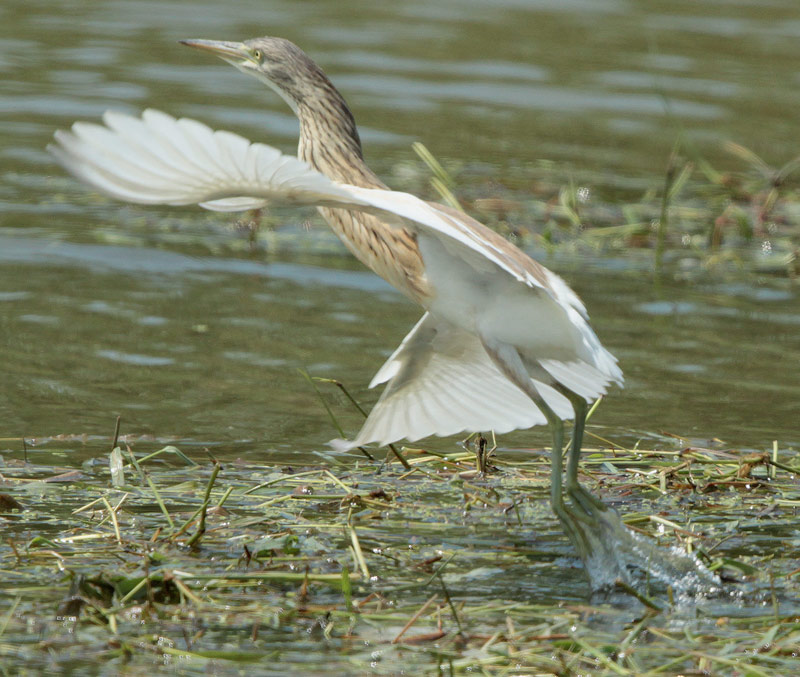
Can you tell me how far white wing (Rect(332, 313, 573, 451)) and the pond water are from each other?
740 mm

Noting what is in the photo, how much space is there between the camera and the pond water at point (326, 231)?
631cm

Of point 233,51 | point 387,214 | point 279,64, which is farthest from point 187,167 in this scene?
point 233,51

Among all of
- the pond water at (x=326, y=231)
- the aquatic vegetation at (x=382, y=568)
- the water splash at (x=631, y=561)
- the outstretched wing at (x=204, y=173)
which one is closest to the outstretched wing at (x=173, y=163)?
the outstretched wing at (x=204, y=173)

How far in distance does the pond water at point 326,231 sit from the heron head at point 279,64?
1.42m

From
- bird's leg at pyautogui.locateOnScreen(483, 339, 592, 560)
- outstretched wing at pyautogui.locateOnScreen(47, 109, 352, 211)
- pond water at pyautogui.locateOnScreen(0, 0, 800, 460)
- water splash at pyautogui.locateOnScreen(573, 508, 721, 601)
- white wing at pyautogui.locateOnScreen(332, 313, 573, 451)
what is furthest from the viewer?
pond water at pyautogui.locateOnScreen(0, 0, 800, 460)

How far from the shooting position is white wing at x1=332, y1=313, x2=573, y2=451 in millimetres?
5027

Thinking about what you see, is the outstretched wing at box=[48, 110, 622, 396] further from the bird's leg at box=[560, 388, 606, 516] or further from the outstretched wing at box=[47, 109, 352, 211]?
the bird's leg at box=[560, 388, 606, 516]

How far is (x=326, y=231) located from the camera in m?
9.09

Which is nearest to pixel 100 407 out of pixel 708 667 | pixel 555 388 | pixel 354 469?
pixel 354 469

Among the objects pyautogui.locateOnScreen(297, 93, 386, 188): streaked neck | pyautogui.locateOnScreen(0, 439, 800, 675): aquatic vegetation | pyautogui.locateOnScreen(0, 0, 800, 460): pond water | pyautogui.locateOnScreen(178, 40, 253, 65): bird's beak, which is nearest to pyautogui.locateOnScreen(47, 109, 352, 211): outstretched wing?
pyautogui.locateOnScreen(0, 439, 800, 675): aquatic vegetation

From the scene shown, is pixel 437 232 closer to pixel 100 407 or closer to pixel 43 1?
pixel 100 407

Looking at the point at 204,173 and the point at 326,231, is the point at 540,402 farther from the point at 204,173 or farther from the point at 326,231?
the point at 326,231

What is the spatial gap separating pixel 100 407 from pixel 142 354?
2.55 ft

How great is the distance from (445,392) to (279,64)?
4.32 ft
